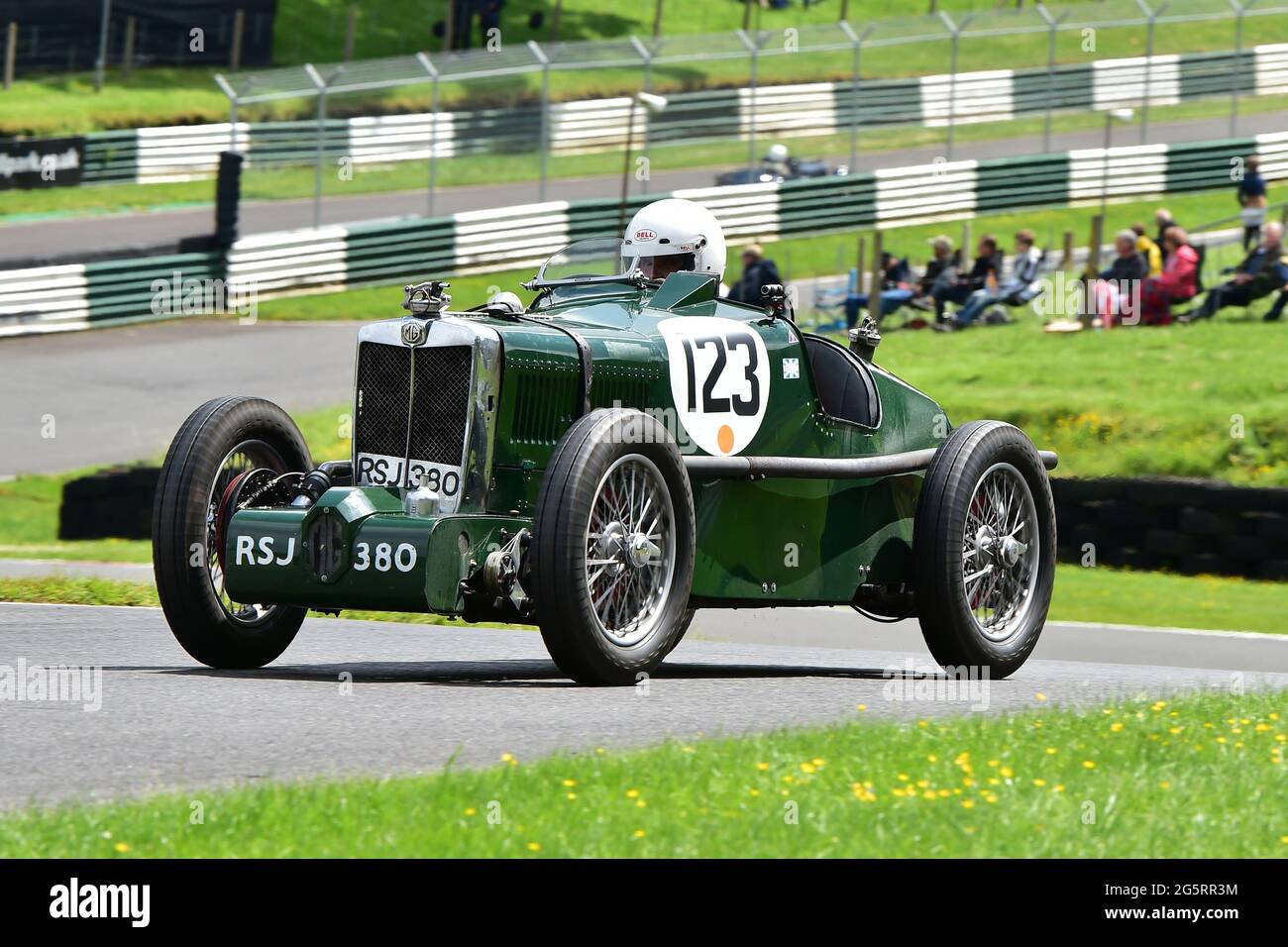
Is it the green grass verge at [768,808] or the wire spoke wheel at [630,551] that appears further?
the wire spoke wheel at [630,551]

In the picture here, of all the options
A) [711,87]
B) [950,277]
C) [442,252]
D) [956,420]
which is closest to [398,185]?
[442,252]

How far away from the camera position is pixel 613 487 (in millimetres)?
7617

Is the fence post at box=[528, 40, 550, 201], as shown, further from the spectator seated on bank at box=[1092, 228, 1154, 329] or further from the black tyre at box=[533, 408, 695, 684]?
the black tyre at box=[533, 408, 695, 684]

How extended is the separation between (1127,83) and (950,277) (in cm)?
1291

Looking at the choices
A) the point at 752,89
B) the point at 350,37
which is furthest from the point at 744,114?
the point at 350,37

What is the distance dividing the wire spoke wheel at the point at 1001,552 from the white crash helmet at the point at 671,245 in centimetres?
159

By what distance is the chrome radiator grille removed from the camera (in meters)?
7.87

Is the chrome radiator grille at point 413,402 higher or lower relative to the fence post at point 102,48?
lower

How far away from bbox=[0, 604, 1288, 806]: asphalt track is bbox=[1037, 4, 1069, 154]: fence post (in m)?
21.8

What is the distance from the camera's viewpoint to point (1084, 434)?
17578 millimetres

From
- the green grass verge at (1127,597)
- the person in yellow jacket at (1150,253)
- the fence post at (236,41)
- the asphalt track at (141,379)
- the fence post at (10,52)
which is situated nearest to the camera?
the green grass verge at (1127,597)

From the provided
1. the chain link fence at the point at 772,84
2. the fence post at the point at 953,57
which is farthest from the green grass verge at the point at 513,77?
the fence post at the point at 953,57

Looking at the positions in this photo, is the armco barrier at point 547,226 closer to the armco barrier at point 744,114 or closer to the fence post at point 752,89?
the armco barrier at point 744,114

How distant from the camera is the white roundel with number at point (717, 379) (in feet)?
27.6
